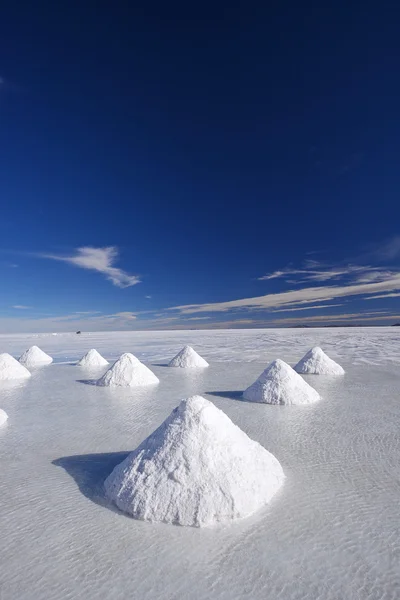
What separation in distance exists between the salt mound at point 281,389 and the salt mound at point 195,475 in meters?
3.10

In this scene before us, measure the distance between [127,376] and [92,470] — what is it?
4.93m

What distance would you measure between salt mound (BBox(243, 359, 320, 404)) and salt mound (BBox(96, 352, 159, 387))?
2.91 metres

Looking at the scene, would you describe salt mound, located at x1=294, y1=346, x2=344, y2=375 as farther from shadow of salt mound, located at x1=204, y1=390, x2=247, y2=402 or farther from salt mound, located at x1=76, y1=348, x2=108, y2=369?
salt mound, located at x1=76, y1=348, x2=108, y2=369

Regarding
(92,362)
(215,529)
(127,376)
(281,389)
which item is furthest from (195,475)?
(92,362)

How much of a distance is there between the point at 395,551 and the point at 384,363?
33.9 feet

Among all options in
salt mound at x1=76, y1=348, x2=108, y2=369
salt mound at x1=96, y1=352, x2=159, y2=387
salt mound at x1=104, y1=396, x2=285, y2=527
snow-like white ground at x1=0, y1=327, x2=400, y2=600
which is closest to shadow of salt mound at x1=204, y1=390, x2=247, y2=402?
snow-like white ground at x1=0, y1=327, x2=400, y2=600

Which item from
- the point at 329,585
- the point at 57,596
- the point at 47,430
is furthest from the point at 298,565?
the point at 47,430

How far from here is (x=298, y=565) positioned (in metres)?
2.09

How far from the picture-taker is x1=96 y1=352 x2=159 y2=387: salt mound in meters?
8.44

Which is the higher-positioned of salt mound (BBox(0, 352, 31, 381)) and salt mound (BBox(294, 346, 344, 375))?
salt mound (BBox(0, 352, 31, 381))

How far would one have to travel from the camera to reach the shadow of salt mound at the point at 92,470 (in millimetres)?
3031

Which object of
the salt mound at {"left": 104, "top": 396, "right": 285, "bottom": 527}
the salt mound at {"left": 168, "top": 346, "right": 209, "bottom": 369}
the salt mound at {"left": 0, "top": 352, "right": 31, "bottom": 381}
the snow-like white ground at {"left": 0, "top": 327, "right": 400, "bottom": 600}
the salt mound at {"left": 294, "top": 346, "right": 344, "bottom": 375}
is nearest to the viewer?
the snow-like white ground at {"left": 0, "top": 327, "right": 400, "bottom": 600}

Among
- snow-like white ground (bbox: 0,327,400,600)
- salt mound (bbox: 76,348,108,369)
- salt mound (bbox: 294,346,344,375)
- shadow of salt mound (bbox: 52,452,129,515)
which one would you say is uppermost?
salt mound (bbox: 76,348,108,369)

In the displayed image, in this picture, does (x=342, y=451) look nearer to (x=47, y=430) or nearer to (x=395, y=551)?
(x=395, y=551)
